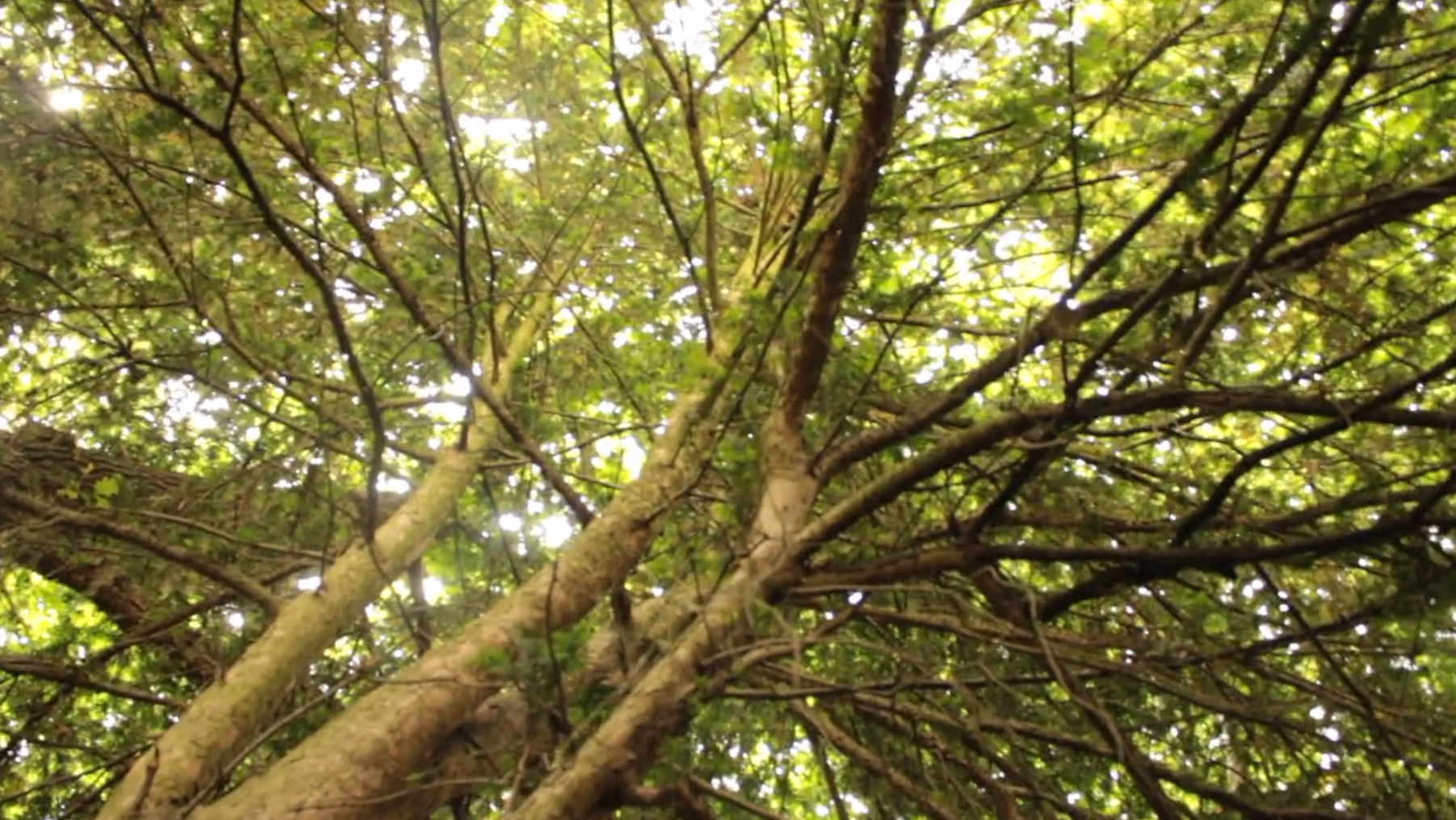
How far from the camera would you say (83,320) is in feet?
17.1

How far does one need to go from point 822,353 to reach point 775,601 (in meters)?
0.75

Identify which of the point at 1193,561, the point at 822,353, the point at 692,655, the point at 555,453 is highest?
the point at 555,453

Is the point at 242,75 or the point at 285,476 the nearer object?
the point at 242,75

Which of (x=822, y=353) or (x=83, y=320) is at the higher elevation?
(x=83, y=320)

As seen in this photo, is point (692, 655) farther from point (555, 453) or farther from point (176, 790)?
point (555, 453)

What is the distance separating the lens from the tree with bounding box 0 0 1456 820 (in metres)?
2.95

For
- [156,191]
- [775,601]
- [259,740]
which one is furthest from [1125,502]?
[156,191]

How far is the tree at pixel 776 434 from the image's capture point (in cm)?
295

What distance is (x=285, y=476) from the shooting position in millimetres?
4648

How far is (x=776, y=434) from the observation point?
12.3ft

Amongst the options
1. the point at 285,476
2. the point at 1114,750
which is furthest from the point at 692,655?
the point at 285,476

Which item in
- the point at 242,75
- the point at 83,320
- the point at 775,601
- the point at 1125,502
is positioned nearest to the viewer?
the point at 242,75

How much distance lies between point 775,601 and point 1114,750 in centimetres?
102

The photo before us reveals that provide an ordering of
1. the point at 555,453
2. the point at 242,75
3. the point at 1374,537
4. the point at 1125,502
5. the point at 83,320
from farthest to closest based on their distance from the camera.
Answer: the point at 83,320, the point at 555,453, the point at 1125,502, the point at 242,75, the point at 1374,537
